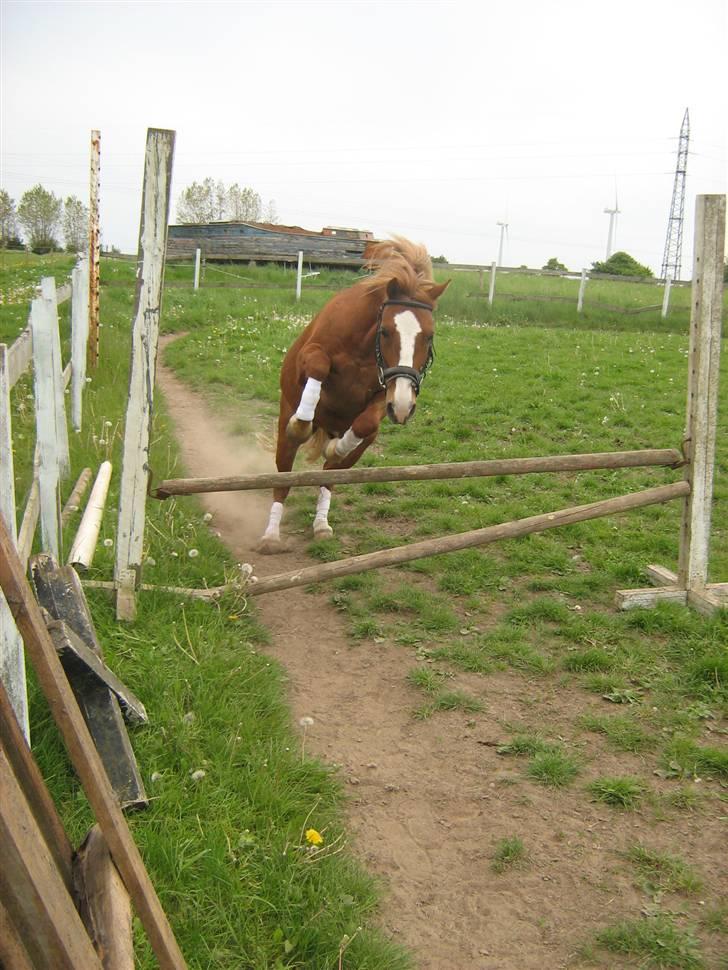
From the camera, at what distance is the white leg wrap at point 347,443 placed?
630 centimetres

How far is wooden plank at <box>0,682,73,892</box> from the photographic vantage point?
1.84 metres

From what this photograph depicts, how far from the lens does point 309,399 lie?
6086 millimetres

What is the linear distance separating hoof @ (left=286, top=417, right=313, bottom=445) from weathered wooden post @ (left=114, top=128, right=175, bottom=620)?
5.90 feet

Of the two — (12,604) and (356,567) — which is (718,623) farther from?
(12,604)

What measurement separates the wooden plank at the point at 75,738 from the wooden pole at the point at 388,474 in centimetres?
265

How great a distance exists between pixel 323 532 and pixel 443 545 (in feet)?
6.22

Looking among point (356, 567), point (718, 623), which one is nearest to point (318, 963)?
point (356, 567)

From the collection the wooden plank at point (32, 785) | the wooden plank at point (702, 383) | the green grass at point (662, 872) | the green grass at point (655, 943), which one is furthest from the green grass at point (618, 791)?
the wooden plank at point (32, 785)

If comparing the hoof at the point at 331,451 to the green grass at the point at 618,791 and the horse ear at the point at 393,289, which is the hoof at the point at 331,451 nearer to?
the horse ear at the point at 393,289

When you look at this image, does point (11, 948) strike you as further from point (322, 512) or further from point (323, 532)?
point (322, 512)

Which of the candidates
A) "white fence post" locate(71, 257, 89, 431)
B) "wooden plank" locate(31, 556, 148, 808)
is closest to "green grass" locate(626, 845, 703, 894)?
"wooden plank" locate(31, 556, 148, 808)

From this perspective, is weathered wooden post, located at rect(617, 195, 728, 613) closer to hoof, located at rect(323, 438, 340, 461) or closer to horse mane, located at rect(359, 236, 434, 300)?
horse mane, located at rect(359, 236, 434, 300)

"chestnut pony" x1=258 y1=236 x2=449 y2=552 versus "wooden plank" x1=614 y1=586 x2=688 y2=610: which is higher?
"chestnut pony" x1=258 y1=236 x2=449 y2=552

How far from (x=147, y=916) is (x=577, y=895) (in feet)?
5.86
